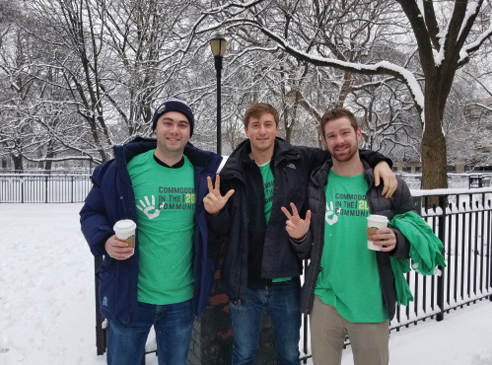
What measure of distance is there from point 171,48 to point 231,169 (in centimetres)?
1117

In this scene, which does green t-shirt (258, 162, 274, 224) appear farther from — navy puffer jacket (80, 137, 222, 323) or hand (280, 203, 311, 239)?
navy puffer jacket (80, 137, 222, 323)

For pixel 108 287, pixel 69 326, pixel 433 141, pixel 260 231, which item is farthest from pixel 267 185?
pixel 433 141

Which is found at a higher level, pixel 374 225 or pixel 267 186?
pixel 267 186

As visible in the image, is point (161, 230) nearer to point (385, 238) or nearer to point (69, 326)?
point (385, 238)

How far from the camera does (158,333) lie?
7.63 ft

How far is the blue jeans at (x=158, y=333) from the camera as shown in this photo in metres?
2.18

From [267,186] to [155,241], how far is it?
0.83 meters

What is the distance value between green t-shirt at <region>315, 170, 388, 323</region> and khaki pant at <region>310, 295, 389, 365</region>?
0.19 feet

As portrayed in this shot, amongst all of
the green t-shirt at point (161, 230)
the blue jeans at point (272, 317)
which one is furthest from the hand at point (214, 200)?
the blue jeans at point (272, 317)

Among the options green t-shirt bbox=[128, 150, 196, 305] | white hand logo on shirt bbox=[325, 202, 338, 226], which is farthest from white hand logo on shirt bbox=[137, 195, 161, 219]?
white hand logo on shirt bbox=[325, 202, 338, 226]

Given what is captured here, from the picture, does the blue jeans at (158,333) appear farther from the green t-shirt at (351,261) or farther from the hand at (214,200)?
the green t-shirt at (351,261)

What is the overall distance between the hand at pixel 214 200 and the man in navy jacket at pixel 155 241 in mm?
83

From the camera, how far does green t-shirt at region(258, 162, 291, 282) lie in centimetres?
233

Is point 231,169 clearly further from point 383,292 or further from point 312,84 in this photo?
point 312,84
